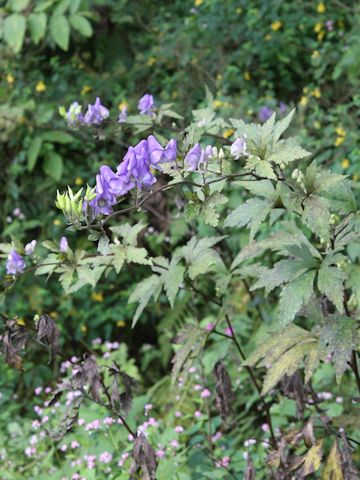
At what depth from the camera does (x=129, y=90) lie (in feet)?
17.8

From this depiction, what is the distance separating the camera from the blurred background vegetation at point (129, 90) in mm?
4461

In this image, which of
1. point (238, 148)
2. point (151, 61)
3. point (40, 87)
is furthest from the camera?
point (151, 61)

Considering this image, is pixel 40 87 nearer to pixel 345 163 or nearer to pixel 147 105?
pixel 345 163

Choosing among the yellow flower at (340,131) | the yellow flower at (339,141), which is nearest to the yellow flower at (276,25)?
the yellow flower at (340,131)

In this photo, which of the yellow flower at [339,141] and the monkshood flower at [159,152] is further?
the yellow flower at [339,141]

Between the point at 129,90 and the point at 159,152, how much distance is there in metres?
3.66

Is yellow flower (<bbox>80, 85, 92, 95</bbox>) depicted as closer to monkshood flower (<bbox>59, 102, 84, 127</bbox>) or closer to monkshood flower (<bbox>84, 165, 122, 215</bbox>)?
monkshood flower (<bbox>59, 102, 84, 127</bbox>)

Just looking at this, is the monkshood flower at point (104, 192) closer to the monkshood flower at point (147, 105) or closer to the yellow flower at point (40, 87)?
the monkshood flower at point (147, 105)

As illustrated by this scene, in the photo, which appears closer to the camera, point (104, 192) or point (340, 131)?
point (104, 192)

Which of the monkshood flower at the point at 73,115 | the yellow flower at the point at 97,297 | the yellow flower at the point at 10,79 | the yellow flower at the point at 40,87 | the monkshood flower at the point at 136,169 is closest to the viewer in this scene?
the monkshood flower at the point at 136,169

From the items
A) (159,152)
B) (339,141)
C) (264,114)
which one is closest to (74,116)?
(159,152)

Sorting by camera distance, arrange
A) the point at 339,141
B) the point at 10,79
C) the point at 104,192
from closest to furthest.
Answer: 1. the point at 104,192
2. the point at 339,141
3. the point at 10,79

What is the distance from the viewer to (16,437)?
3.58 m

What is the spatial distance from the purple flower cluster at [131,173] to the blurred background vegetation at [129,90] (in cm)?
219
